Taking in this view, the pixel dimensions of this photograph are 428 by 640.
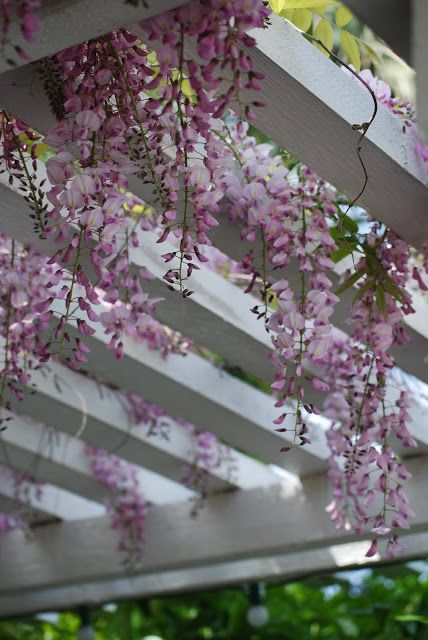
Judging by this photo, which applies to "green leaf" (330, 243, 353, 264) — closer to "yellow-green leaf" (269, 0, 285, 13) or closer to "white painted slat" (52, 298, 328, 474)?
"yellow-green leaf" (269, 0, 285, 13)

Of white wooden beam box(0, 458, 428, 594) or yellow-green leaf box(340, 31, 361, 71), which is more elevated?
yellow-green leaf box(340, 31, 361, 71)

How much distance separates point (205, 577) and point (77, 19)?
363cm

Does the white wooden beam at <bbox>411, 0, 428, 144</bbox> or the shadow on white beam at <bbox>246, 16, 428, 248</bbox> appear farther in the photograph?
the shadow on white beam at <bbox>246, 16, 428, 248</bbox>

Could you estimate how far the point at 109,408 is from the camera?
3.91 m

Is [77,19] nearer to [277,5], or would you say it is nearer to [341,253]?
[277,5]

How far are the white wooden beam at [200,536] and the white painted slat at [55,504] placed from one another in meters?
0.06

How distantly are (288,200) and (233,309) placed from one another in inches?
27.9

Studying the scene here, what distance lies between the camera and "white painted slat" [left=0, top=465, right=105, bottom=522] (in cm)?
446

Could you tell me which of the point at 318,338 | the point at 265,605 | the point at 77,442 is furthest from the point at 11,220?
the point at 265,605

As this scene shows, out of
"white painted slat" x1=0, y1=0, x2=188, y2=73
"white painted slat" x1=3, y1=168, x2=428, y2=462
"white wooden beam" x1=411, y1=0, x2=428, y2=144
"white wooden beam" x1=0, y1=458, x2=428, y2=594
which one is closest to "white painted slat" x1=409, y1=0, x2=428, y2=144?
"white wooden beam" x1=411, y1=0, x2=428, y2=144

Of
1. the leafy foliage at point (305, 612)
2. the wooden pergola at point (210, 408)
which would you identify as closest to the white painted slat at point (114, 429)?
the wooden pergola at point (210, 408)

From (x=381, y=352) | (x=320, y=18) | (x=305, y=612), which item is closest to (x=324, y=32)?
(x=320, y=18)

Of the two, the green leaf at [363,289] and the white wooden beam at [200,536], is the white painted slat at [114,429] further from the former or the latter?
the green leaf at [363,289]

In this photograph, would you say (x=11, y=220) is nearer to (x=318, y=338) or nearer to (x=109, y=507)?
(x=318, y=338)
